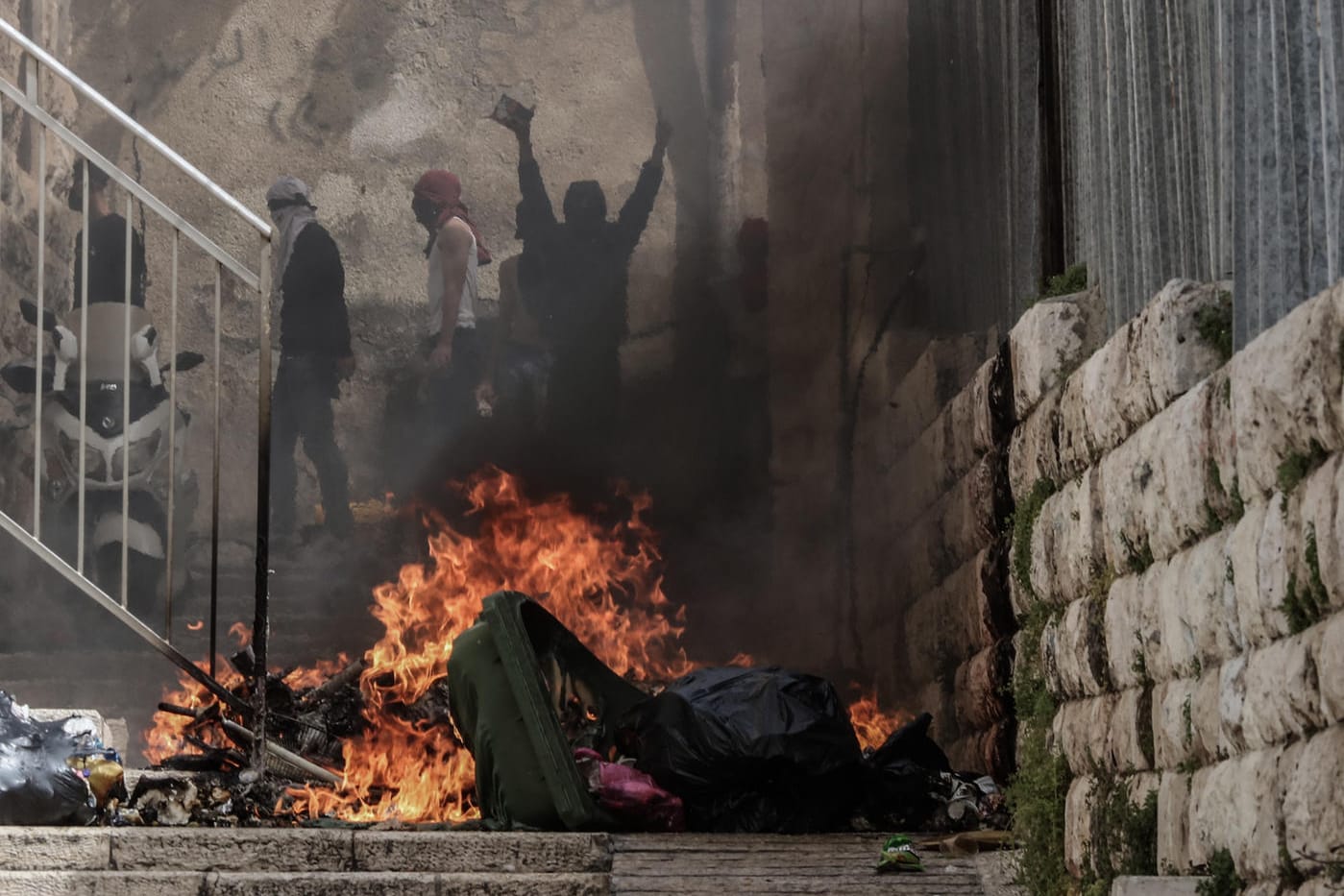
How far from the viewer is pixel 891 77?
42.3 feet

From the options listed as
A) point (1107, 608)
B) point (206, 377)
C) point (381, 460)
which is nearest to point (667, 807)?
point (1107, 608)

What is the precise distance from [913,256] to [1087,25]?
5.93 metres

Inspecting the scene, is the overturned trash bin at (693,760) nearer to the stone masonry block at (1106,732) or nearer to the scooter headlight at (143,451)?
the stone masonry block at (1106,732)

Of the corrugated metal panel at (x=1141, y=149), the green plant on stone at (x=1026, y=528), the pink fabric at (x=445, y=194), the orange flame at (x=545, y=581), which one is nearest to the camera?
the corrugated metal panel at (x=1141, y=149)

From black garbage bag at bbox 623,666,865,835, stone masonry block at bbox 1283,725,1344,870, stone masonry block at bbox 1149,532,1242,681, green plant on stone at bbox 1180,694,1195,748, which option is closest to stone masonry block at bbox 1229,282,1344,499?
stone masonry block at bbox 1149,532,1242,681

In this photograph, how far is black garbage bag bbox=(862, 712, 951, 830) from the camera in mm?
7441

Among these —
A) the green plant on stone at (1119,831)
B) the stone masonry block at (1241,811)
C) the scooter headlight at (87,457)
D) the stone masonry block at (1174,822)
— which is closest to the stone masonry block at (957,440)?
the green plant on stone at (1119,831)

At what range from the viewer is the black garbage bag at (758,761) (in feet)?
23.7

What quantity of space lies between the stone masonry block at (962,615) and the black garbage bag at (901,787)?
0.70 m

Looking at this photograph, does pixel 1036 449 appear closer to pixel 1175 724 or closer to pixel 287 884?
pixel 1175 724

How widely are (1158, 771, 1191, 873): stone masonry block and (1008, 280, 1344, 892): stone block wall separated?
1 centimetres

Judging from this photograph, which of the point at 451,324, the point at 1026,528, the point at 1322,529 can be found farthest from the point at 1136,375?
the point at 451,324

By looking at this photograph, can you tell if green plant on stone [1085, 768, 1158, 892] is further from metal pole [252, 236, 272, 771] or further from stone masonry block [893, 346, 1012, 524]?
metal pole [252, 236, 272, 771]

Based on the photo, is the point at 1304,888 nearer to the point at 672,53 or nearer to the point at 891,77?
the point at 891,77
